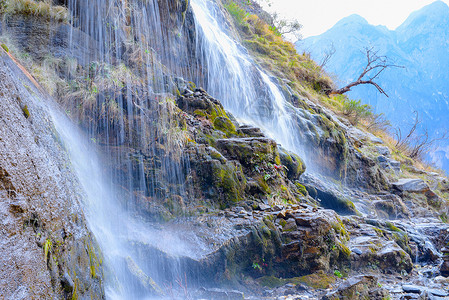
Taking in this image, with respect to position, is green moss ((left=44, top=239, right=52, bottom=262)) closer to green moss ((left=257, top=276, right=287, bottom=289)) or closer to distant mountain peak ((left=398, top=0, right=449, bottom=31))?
green moss ((left=257, top=276, right=287, bottom=289))

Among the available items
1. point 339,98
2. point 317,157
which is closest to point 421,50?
point 339,98

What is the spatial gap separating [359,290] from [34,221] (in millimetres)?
3773

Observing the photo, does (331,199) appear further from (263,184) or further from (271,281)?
(271,281)

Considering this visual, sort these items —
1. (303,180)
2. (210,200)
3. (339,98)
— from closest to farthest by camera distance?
(210,200)
(303,180)
(339,98)

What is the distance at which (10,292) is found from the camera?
1475mm

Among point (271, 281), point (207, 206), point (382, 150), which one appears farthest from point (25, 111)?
point (382, 150)

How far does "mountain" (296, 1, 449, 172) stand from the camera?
46.6 m

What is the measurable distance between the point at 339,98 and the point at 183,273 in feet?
50.2

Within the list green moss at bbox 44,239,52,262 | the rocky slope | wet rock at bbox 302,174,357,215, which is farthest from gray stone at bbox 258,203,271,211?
green moss at bbox 44,239,52,262

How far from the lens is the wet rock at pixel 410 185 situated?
456 inches

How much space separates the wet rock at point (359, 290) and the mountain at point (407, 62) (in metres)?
42.7

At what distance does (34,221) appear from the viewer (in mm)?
1799

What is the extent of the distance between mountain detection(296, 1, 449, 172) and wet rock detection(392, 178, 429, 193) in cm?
3385

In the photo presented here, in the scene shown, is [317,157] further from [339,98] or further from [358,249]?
[339,98]
